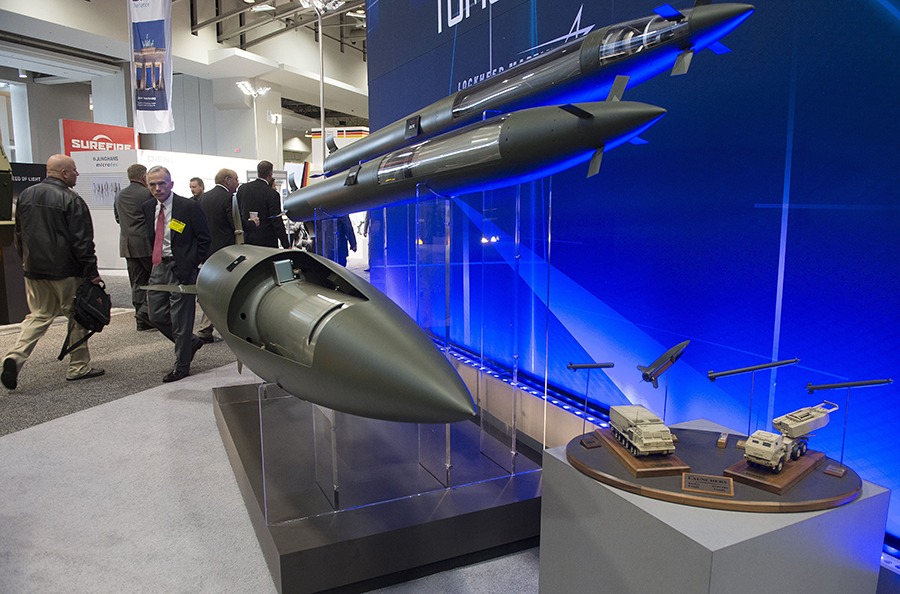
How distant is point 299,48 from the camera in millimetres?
16312

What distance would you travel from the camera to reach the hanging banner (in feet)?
25.9

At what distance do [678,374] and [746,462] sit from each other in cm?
123

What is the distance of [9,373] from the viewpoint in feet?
14.0

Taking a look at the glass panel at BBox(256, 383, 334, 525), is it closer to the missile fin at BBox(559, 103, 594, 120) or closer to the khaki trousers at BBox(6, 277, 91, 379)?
the missile fin at BBox(559, 103, 594, 120)

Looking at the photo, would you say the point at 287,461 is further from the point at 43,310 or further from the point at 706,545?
the point at 43,310

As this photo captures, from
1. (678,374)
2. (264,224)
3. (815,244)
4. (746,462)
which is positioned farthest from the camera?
(264,224)

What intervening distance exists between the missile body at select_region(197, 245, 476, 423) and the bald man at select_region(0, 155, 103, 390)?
3112mm

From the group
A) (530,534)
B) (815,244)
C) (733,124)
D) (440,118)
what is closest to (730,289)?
(815,244)

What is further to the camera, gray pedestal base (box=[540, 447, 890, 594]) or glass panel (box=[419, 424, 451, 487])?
glass panel (box=[419, 424, 451, 487])

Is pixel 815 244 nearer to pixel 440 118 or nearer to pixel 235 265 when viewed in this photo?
pixel 440 118

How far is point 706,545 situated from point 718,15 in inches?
63.3

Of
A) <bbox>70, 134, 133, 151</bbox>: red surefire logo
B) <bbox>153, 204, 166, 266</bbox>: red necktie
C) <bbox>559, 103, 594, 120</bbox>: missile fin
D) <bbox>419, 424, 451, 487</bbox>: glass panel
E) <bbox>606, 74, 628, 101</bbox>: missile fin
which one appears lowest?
<bbox>419, 424, 451, 487</bbox>: glass panel

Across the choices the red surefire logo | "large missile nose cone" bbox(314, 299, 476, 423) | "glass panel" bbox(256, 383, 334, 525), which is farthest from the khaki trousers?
the red surefire logo

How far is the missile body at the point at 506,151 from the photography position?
1.84m
